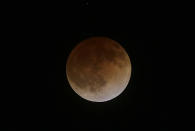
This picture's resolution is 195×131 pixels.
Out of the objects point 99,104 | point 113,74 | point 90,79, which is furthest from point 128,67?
point 99,104

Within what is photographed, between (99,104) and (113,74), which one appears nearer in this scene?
(113,74)

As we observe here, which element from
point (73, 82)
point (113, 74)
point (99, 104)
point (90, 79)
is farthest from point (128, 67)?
point (99, 104)

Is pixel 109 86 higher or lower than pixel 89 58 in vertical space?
lower

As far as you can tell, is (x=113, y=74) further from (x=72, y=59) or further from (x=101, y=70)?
(x=72, y=59)

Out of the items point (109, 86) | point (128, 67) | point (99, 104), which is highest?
point (99, 104)

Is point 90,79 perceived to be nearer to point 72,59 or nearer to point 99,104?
point 72,59

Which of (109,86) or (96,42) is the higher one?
(96,42)
